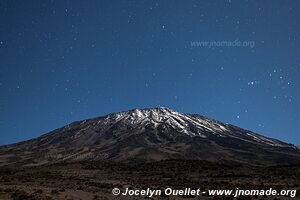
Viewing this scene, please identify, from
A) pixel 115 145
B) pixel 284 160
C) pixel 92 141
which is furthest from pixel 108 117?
pixel 284 160

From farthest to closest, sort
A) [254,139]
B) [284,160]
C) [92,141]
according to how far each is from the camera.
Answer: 1. [254,139]
2. [92,141]
3. [284,160]

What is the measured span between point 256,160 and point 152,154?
1266 inches

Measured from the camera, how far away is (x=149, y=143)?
454 ft

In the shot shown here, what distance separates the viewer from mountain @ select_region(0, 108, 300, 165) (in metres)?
117

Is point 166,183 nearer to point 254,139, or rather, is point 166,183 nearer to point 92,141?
point 92,141

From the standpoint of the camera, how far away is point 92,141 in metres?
151

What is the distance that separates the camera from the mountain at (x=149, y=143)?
117 meters
